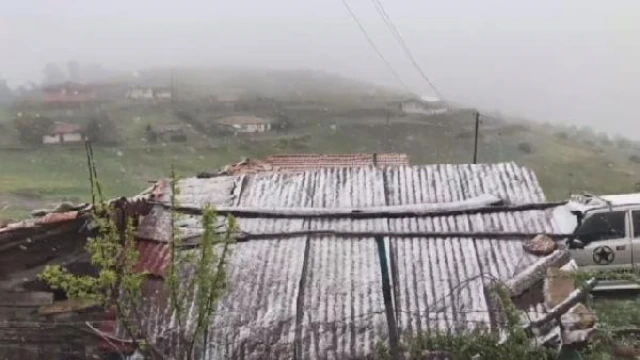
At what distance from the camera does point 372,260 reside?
288 inches

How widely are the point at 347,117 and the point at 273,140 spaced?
352 inches

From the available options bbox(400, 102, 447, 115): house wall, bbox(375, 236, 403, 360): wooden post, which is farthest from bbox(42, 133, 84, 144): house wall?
bbox(375, 236, 403, 360): wooden post

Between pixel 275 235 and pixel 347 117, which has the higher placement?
pixel 347 117

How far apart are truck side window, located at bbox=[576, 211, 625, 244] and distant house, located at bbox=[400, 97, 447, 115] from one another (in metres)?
49.6

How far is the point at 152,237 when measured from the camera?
306 inches

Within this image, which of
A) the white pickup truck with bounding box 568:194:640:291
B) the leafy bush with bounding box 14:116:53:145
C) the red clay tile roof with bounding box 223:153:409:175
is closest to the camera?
the white pickup truck with bounding box 568:194:640:291

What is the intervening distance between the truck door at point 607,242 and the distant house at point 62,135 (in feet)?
140

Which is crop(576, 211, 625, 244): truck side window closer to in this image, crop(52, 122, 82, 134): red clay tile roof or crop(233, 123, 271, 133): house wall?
crop(52, 122, 82, 134): red clay tile roof

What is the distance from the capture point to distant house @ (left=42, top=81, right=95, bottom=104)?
58.8 m

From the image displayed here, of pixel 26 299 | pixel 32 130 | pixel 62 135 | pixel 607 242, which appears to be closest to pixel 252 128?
pixel 62 135

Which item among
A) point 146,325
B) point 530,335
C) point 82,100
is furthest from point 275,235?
point 82,100

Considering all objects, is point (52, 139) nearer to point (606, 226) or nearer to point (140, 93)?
point (140, 93)

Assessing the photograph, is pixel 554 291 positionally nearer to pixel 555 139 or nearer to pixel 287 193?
pixel 287 193

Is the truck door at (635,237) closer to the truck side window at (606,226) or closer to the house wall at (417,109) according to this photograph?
the truck side window at (606,226)
